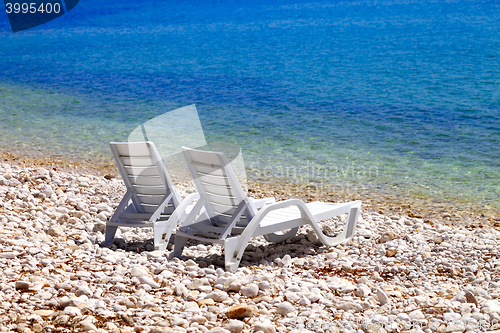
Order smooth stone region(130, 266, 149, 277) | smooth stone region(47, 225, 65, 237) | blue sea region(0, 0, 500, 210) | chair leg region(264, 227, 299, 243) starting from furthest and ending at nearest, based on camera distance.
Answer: blue sea region(0, 0, 500, 210)
chair leg region(264, 227, 299, 243)
smooth stone region(47, 225, 65, 237)
smooth stone region(130, 266, 149, 277)

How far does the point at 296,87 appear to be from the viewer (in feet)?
81.0

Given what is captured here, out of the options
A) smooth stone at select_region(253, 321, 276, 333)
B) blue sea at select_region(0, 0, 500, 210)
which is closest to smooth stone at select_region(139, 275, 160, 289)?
smooth stone at select_region(253, 321, 276, 333)

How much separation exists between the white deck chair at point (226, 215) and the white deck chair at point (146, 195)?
0.29 m

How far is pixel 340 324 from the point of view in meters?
3.30

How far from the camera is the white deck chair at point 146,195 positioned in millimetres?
5129

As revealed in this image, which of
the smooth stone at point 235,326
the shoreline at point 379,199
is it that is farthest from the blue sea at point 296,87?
the smooth stone at point 235,326

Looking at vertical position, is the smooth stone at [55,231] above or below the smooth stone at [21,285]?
below

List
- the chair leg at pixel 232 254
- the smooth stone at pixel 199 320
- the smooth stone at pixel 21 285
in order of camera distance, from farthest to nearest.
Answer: the chair leg at pixel 232 254, the smooth stone at pixel 21 285, the smooth stone at pixel 199 320

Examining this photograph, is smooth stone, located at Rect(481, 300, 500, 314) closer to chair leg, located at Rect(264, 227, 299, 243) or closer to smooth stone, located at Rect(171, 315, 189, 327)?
smooth stone, located at Rect(171, 315, 189, 327)

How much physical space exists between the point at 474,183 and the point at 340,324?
686cm

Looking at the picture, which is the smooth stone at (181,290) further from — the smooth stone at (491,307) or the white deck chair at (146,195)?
the smooth stone at (491,307)

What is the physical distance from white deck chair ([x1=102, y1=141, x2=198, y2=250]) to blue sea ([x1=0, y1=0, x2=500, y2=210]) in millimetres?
4403

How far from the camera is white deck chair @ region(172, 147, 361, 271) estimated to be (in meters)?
4.59

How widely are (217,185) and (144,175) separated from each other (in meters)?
0.92
